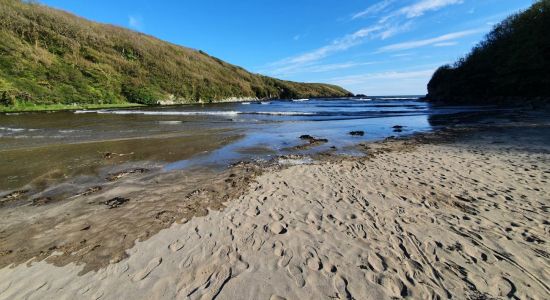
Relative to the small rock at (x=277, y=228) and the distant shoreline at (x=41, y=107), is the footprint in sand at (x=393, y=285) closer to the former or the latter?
the small rock at (x=277, y=228)

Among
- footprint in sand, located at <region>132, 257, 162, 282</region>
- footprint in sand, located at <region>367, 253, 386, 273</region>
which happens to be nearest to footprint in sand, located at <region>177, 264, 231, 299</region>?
footprint in sand, located at <region>132, 257, 162, 282</region>

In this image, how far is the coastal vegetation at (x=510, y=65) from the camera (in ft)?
125

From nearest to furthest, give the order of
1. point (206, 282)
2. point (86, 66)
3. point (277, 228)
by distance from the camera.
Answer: point (206, 282) → point (277, 228) → point (86, 66)

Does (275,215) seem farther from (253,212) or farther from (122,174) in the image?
(122,174)

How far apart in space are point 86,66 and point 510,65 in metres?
75.9

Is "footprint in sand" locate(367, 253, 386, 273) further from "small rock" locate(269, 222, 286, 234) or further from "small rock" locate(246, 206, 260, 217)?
"small rock" locate(246, 206, 260, 217)

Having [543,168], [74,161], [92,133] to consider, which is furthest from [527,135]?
[92,133]

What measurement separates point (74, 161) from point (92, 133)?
8.66 meters

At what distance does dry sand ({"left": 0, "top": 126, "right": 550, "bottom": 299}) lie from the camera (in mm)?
3557

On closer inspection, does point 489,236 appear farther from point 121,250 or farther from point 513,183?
point 121,250

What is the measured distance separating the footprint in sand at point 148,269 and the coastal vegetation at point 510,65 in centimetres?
4863

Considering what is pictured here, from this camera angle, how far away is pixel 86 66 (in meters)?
53.1

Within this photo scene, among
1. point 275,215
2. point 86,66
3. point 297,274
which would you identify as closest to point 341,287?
point 297,274

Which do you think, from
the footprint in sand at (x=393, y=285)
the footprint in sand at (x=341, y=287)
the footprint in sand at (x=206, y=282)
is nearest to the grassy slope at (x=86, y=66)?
Answer: the footprint in sand at (x=206, y=282)
